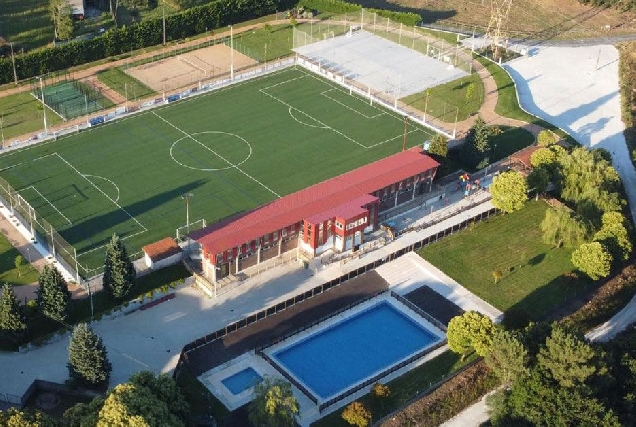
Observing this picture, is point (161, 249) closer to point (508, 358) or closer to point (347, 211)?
point (347, 211)

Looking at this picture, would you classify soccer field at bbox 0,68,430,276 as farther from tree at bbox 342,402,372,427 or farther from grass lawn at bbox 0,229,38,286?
tree at bbox 342,402,372,427

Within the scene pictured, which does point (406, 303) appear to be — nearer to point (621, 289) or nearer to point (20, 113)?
point (621, 289)

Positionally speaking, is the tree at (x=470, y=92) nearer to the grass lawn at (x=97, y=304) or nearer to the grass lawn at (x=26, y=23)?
the grass lawn at (x=97, y=304)

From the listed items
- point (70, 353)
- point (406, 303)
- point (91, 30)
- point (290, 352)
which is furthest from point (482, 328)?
point (91, 30)

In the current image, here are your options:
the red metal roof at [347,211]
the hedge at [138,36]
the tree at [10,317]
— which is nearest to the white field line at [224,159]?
the red metal roof at [347,211]

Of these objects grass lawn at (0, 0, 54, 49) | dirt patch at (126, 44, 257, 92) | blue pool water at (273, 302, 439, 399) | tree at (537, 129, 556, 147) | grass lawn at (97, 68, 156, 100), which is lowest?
blue pool water at (273, 302, 439, 399)

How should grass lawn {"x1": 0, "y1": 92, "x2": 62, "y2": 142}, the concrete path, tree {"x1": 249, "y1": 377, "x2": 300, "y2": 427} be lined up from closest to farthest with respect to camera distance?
tree {"x1": 249, "y1": 377, "x2": 300, "y2": 427}, grass lawn {"x1": 0, "y1": 92, "x2": 62, "y2": 142}, the concrete path

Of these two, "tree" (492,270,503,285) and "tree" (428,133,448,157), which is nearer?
"tree" (492,270,503,285)

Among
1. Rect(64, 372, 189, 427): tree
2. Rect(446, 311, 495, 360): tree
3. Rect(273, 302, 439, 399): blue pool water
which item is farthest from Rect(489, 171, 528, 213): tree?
Rect(64, 372, 189, 427): tree
